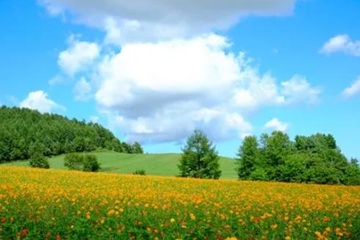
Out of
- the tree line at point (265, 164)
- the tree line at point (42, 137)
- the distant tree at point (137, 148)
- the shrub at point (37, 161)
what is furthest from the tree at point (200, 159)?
the distant tree at point (137, 148)

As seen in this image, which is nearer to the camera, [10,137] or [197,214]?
[197,214]

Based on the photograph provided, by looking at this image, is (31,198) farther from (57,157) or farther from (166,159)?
(57,157)

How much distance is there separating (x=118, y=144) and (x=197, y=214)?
14539cm

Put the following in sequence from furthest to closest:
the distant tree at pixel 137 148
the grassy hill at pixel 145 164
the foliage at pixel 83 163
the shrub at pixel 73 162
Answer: the distant tree at pixel 137 148
the grassy hill at pixel 145 164
the shrub at pixel 73 162
the foliage at pixel 83 163

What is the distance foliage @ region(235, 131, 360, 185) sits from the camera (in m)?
58.4

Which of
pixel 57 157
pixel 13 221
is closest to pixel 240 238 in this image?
pixel 13 221

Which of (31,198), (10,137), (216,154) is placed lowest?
(31,198)

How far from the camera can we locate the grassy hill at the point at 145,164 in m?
88.0

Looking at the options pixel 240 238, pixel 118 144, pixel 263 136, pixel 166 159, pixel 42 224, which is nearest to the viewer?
pixel 240 238

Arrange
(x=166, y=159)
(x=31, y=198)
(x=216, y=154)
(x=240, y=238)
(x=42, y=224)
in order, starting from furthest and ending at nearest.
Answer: (x=166, y=159)
(x=216, y=154)
(x=31, y=198)
(x=42, y=224)
(x=240, y=238)

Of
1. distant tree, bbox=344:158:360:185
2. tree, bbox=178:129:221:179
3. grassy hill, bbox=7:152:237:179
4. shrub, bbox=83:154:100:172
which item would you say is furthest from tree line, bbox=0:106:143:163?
distant tree, bbox=344:158:360:185

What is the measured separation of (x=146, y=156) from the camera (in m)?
111

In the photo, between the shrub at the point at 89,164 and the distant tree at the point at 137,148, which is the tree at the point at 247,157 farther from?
the distant tree at the point at 137,148

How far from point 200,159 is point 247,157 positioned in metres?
7.09
